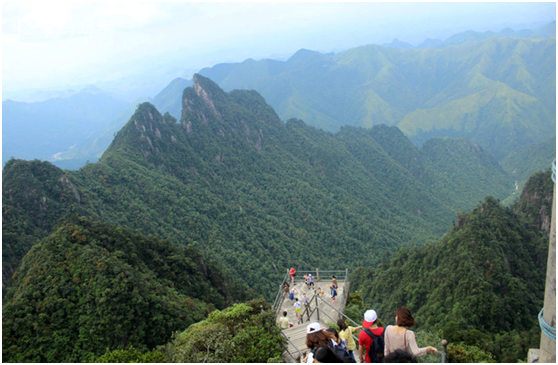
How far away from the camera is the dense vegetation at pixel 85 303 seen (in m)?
24.9

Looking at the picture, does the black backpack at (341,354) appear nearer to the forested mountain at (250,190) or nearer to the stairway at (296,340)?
the stairway at (296,340)

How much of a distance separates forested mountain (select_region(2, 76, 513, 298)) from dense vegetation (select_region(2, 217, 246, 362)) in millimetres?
12524

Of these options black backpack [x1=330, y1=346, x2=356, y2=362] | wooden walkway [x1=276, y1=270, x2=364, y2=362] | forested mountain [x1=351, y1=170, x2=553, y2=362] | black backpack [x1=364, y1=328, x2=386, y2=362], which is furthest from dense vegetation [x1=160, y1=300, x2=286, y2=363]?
forested mountain [x1=351, y1=170, x2=553, y2=362]

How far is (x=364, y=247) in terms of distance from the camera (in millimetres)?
79562

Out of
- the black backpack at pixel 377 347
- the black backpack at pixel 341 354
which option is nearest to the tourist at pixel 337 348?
the black backpack at pixel 341 354

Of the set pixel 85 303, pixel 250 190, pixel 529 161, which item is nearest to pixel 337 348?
pixel 85 303

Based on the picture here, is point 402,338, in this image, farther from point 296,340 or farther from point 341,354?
point 296,340

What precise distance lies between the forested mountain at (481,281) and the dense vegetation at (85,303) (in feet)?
69.7

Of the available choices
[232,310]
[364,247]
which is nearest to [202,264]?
[232,310]

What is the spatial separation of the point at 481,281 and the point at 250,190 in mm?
58964

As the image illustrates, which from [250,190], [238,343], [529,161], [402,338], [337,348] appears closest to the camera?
[402,338]

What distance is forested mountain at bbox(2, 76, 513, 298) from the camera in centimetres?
5462

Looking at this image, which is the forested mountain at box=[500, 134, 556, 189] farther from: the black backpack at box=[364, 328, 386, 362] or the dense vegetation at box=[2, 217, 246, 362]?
the black backpack at box=[364, 328, 386, 362]

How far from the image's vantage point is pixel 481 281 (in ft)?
125
